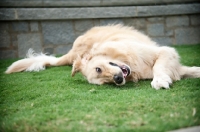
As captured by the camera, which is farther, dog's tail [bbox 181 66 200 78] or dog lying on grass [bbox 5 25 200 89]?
dog's tail [bbox 181 66 200 78]

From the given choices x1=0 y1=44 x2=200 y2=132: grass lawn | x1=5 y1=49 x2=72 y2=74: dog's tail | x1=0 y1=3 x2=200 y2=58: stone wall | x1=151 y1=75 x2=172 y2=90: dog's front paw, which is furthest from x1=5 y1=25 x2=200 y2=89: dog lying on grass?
x1=0 y1=3 x2=200 y2=58: stone wall

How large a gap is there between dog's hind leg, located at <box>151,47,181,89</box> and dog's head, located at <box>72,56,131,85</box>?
40 cm

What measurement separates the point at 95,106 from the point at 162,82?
1019 millimetres

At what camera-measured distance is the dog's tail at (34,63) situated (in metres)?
5.19

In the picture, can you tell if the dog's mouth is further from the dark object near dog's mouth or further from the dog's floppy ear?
the dog's floppy ear

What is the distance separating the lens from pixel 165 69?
3.68 metres

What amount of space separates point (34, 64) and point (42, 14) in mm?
1703

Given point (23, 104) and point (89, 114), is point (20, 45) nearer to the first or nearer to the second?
point (23, 104)

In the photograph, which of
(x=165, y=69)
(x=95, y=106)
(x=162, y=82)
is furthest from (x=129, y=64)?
(x=95, y=106)

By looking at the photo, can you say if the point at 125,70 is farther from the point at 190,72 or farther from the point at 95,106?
the point at 95,106

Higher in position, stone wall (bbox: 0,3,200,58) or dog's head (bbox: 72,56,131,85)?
stone wall (bbox: 0,3,200,58)

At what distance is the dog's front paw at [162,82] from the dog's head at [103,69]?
43 cm

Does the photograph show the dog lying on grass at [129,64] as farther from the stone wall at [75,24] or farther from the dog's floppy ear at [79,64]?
the stone wall at [75,24]

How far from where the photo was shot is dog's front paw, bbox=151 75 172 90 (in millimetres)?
3316
